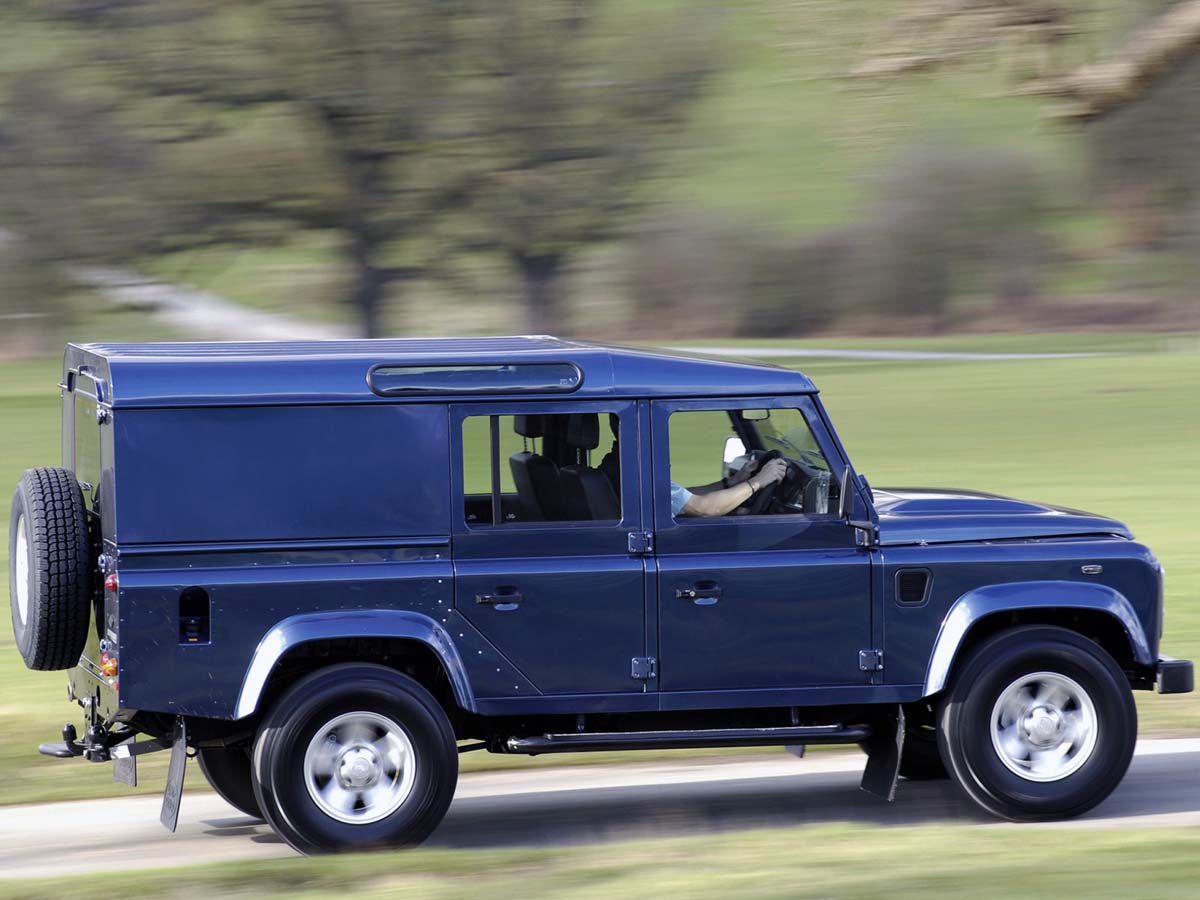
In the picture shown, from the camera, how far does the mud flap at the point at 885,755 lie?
7.05 m

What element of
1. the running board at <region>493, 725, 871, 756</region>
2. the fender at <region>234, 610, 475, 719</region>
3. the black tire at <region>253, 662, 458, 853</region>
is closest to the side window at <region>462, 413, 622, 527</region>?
the fender at <region>234, 610, 475, 719</region>

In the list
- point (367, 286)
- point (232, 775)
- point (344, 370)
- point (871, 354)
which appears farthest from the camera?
point (871, 354)

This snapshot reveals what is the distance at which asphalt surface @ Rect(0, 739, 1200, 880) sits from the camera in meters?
6.92

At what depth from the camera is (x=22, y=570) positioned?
22.7 ft

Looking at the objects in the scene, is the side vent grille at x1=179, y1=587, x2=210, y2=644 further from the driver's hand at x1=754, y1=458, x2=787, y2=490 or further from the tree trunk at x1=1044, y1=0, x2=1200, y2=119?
the tree trunk at x1=1044, y1=0, x2=1200, y2=119

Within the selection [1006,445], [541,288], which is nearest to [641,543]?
[541,288]

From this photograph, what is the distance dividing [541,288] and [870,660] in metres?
21.2

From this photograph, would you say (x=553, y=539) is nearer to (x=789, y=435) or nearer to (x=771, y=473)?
(x=771, y=473)

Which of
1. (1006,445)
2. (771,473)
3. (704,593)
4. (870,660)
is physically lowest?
(870,660)

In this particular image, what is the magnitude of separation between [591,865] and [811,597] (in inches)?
57.8

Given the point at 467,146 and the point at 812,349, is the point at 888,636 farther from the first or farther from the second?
the point at 812,349

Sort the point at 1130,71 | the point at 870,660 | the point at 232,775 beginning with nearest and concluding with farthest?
1. the point at 870,660
2. the point at 232,775
3. the point at 1130,71

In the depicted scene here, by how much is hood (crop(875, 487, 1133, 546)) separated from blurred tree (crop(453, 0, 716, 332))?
17.1m

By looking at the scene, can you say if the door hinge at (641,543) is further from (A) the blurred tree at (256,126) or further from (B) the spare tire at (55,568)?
(A) the blurred tree at (256,126)
